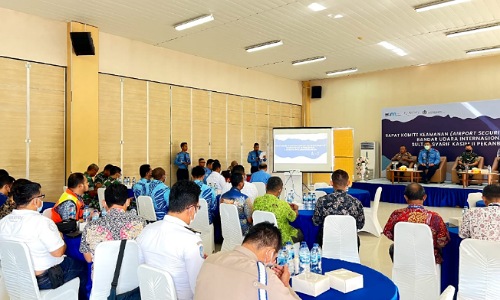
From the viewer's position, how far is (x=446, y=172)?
12508 mm

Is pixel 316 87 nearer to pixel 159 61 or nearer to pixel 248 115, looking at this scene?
pixel 248 115

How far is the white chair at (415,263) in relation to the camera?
341 centimetres

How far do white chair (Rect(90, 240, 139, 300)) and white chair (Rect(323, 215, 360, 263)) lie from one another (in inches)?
77.4

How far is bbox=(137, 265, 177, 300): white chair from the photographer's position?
2.11m

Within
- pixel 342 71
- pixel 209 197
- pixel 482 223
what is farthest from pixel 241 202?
pixel 342 71

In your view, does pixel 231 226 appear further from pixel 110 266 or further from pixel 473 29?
pixel 473 29

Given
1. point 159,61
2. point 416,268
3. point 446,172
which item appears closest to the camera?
point 416,268

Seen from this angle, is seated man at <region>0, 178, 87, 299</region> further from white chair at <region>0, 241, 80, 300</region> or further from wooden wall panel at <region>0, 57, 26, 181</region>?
wooden wall panel at <region>0, 57, 26, 181</region>

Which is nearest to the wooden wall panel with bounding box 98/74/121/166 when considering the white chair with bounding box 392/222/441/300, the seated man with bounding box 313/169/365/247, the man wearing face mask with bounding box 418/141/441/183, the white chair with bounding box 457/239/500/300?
the seated man with bounding box 313/169/365/247

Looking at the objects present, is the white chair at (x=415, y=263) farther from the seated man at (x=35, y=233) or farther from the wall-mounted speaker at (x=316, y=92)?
the wall-mounted speaker at (x=316, y=92)

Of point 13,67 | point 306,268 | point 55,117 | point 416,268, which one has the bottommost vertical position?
point 416,268

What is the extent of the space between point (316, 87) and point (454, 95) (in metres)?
4.90

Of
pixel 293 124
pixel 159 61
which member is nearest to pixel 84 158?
pixel 159 61

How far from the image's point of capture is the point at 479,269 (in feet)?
9.63
